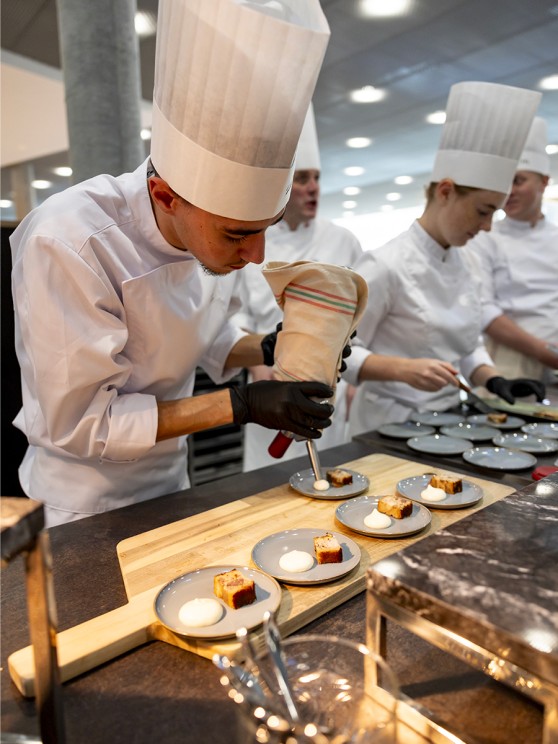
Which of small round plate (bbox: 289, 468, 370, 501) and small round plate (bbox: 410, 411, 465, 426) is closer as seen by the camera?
small round plate (bbox: 289, 468, 370, 501)

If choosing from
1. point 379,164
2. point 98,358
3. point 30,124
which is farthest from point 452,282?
point 379,164

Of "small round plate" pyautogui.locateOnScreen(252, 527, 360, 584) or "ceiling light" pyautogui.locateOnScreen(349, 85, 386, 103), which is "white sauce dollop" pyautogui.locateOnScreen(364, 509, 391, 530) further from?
"ceiling light" pyautogui.locateOnScreen(349, 85, 386, 103)

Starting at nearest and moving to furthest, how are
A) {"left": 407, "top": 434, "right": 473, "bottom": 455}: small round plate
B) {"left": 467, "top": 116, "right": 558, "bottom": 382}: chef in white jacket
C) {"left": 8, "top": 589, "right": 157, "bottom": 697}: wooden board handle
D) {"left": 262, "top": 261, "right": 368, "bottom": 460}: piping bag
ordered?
{"left": 8, "top": 589, "right": 157, "bottom": 697}: wooden board handle → {"left": 262, "top": 261, "right": 368, "bottom": 460}: piping bag → {"left": 407, "top": 434, "right": 473, "bottom": 455}: small round plate → {"left": 467, "top": 116, "right": 558, "bottom": 382}: chef in white jacket

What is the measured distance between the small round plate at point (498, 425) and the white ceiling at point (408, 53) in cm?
306

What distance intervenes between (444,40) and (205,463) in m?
3.73

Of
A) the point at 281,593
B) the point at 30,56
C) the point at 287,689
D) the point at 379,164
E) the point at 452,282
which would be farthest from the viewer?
the point at 379,164

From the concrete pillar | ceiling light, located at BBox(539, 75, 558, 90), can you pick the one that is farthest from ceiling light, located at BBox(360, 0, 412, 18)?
ceiling light, located at BBox(539, 75, 558, 90)

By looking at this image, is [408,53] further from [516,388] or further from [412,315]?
[516,388]

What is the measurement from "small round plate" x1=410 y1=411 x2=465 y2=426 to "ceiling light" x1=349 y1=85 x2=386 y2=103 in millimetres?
4441

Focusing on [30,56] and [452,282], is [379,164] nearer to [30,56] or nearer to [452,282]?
[30,56]

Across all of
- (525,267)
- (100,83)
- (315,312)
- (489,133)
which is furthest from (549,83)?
(315,312)

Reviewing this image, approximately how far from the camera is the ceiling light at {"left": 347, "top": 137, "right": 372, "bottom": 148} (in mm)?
7479

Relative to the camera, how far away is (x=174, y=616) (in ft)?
2.83

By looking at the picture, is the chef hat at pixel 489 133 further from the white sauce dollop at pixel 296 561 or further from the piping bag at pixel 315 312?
the white sauce dollop at pixel 296 561
